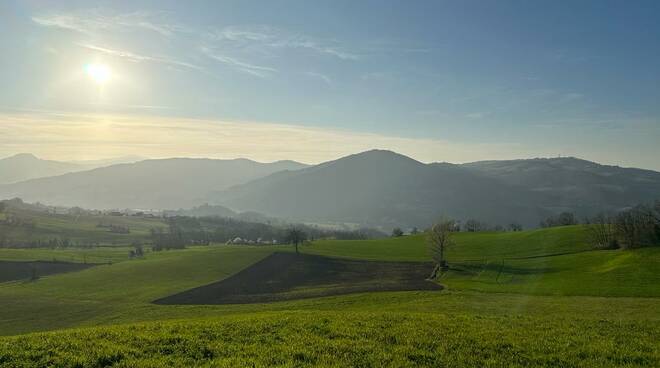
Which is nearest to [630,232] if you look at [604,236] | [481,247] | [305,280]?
[604,236]

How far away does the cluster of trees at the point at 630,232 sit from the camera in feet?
264

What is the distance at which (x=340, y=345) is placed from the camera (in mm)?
17141

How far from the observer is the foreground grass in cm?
1536

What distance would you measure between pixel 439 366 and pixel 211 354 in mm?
8039

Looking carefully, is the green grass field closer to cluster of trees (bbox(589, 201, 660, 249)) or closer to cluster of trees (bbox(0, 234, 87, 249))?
cluster of trees (bbox(589, 201, 660, 249))

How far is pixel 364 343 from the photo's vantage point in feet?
57.5


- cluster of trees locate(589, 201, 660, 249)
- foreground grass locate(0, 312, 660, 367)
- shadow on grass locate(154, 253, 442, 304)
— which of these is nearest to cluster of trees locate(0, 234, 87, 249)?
shadow on grass locate(154, 253, 442, 304)

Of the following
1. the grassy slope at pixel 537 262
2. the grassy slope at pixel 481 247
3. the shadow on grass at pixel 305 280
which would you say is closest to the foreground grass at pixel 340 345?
the grassy slope at pixel 537 262

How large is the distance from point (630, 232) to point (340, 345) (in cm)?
8755

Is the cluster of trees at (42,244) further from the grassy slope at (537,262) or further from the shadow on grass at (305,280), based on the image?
the shadow on grass at (305,280)

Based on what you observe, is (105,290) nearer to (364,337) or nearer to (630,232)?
(364,337)

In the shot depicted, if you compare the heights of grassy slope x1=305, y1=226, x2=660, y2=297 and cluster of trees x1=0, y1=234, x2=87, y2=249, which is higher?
grassy slope x1=305, y1=226, x2=660, y2=297

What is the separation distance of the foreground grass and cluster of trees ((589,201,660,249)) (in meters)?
71.3

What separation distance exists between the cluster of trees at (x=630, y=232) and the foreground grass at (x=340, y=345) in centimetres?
7129
